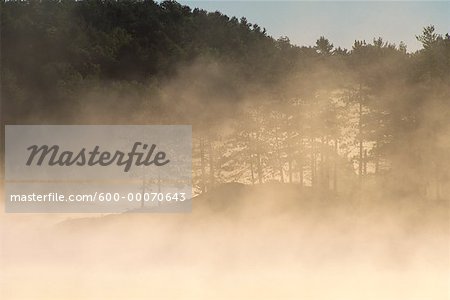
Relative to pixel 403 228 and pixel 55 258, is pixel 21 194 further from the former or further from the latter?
pixel 403 228

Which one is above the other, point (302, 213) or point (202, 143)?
point (202, 143)

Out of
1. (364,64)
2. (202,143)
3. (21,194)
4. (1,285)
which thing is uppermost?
(364,64)

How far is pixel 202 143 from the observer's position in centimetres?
5906

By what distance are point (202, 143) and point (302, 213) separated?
45.1 feet

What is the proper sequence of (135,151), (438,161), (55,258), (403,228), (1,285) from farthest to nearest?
1. (135,151)
2. (438,161)
3. (403,228)
4. (55,258)
5. (1,285)

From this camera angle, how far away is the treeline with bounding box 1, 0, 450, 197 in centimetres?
5578

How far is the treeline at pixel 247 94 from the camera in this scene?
55781 mm

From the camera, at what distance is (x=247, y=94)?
218 feet

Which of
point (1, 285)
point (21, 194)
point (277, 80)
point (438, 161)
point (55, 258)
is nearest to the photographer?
point (1, 285)

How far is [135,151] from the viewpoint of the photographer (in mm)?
58125

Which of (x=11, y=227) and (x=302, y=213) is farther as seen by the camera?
(x=11, y=227)

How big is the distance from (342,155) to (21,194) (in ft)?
98.8

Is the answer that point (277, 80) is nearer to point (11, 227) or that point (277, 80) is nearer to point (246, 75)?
point (246, 75)

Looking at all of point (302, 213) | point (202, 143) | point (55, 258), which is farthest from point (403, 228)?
point (55, 258)
